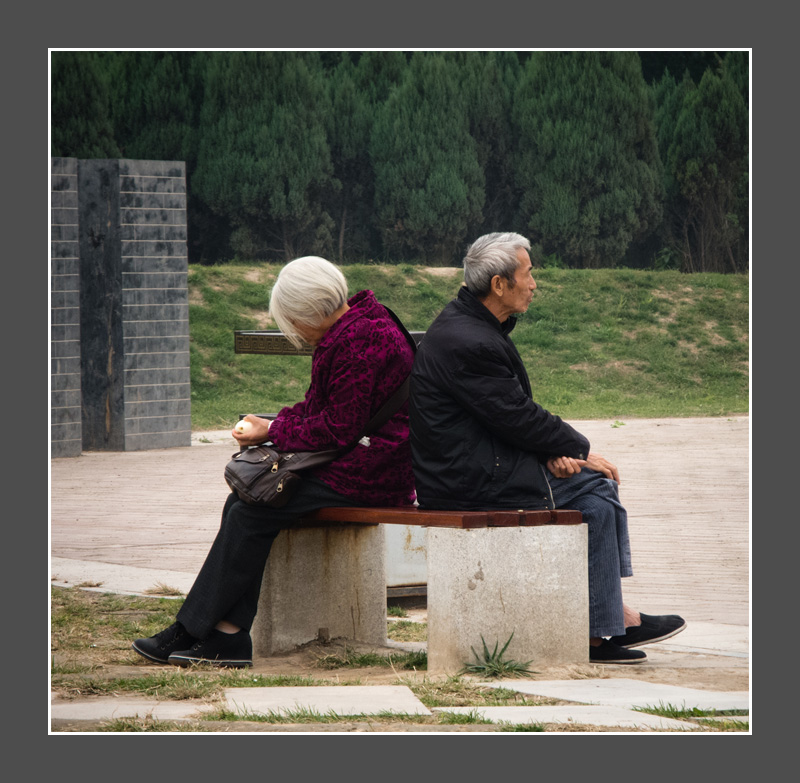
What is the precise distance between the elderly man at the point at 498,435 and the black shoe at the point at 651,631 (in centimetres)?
18

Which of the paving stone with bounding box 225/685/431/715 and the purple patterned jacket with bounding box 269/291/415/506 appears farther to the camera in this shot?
the purple patterned jacket with bounding box 269/291/415/506

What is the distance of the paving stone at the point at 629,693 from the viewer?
162 inches

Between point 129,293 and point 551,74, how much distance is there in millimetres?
19152

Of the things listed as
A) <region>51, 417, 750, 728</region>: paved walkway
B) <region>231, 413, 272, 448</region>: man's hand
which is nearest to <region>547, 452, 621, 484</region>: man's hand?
<region>51, 417, 750, 728</region>: paved walkway

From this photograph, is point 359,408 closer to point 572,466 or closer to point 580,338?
point 572,466

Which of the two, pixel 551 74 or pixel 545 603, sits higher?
pixel 551 74

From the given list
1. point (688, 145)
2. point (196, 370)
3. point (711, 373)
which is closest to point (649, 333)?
point (711, 373)

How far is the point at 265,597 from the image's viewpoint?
5438mm

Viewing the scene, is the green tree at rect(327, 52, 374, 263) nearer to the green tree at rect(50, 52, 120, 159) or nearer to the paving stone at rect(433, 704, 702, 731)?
the green tree at rect(50, 52, 120, 159)

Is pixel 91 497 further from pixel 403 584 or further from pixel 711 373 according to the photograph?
pixel 711 373

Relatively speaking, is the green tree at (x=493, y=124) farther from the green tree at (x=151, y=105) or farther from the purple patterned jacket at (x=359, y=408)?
the purple patterned jacket at (x=359, y=408)

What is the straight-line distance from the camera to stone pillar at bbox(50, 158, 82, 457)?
15234 mm

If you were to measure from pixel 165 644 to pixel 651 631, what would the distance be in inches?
75.9

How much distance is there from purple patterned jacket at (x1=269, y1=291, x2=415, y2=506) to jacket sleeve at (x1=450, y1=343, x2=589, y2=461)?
387 mm
